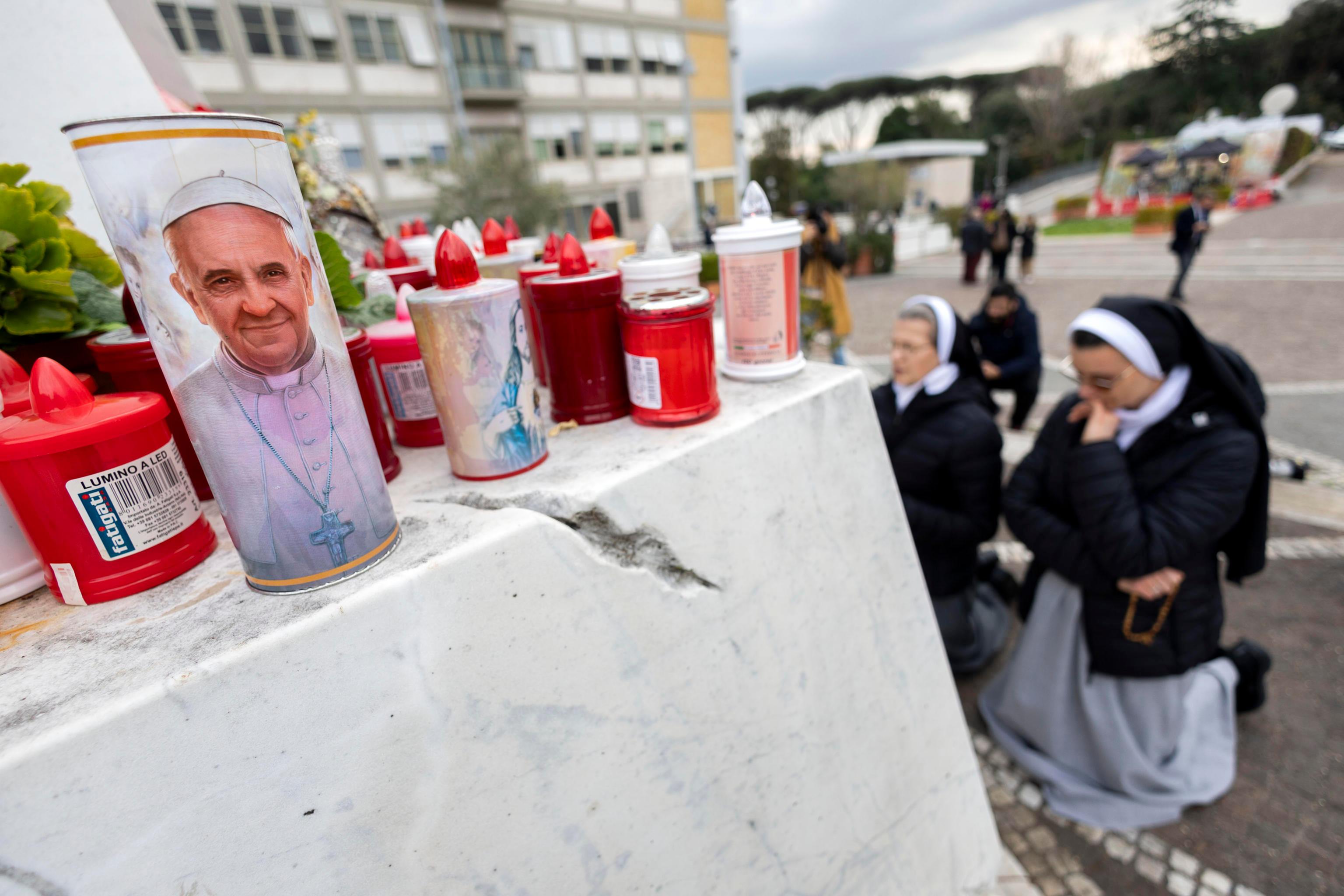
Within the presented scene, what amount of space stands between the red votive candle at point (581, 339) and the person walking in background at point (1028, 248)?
43.2 feet

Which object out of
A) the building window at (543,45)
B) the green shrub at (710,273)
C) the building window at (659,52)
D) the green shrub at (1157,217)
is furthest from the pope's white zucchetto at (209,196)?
the green shrub at (1157,217)

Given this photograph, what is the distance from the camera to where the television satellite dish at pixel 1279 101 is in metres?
29.5

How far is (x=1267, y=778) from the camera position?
7.76 ft

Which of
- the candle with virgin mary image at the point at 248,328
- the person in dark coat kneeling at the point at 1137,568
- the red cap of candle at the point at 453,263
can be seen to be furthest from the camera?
the person in dark coat kneeling at the point at 1137,568

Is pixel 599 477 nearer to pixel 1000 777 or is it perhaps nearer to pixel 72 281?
pixel 72 281

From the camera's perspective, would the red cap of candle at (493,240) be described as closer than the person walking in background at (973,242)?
Yes

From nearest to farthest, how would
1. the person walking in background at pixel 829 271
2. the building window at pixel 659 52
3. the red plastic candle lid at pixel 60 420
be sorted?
the red plastic candle lid at pixel 60 420, the person walking in background at pixel 829 271, the building window at pixel 659 52

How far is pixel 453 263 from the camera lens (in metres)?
1.07

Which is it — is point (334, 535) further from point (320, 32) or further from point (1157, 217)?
point (1157, 217)

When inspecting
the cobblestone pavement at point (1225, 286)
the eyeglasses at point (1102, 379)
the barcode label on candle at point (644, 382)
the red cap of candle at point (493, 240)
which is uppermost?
the red cap of candle at point (493, 240)

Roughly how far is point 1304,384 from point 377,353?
324 inches

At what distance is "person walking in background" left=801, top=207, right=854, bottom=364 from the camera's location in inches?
232

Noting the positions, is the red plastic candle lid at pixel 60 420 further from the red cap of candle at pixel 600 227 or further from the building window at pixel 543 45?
the building window at pixel 543 45

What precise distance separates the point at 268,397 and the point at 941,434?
237 centimetres
